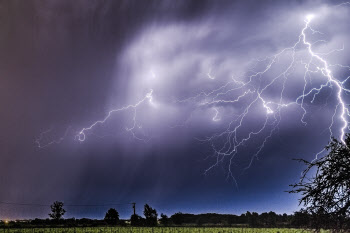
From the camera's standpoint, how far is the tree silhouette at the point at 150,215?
67125mm

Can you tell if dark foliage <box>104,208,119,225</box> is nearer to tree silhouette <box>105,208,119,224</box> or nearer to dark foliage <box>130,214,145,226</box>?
tree silhouette <box>105,208,119,224</box>

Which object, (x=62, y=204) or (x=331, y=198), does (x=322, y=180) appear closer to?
(x=331, y=198)

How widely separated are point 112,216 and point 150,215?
1224 cm

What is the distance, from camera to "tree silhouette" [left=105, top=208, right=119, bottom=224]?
7369cm

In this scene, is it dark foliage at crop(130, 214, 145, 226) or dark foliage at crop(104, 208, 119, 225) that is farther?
dark foliage at crop(104, 208, 119, 225)

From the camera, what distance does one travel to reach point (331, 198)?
6738 mm

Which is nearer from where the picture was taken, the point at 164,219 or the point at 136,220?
the point at 136,220

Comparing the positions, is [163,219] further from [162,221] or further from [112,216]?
[112,216]

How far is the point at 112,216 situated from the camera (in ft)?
250

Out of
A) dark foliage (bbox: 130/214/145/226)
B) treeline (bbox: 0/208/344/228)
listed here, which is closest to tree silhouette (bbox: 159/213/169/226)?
treeline (bbox: 0/208/344/228)

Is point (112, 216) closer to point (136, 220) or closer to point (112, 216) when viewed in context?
point (112, 216)

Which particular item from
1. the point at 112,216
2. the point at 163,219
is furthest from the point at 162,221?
the point at 112,216

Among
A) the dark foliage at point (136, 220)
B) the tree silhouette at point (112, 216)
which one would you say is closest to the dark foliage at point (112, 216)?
the tree silhouette at point (112, 216)

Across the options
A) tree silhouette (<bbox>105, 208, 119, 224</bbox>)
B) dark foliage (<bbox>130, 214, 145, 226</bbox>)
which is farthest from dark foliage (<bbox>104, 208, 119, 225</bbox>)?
dark foliage (<bbox>130, 214, 145, 226</bbox>)
